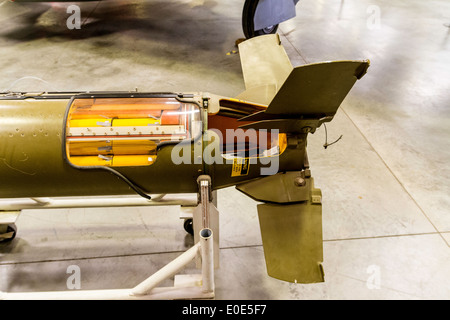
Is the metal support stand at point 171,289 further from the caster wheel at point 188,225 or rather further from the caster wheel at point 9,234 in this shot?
the caster wheel at point 9,234

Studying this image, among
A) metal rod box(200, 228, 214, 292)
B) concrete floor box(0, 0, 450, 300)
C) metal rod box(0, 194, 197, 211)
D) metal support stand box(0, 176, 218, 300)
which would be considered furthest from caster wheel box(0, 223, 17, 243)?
metal rod box(200, 228, 214, 292)

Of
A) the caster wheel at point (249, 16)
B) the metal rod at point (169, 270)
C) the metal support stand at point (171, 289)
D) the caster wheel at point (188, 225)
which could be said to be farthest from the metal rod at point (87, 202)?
the caster wheel at point (249, 16)

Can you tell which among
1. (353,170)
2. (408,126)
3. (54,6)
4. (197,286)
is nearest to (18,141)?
(197,286)

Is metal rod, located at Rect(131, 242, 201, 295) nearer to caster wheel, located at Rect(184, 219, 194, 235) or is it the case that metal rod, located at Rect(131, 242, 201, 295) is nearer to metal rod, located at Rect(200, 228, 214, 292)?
metal rod, located at Rect(200, 228, 214, 292)

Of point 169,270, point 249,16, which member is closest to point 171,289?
point 169,270

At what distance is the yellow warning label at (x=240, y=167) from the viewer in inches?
75.9

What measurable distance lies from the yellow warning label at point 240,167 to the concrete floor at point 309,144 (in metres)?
0.79

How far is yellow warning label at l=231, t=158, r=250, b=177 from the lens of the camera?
1.93m

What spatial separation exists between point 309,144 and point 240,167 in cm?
176

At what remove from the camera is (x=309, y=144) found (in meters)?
3.49

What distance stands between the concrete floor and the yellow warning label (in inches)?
31.2

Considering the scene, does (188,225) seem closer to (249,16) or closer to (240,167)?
(240,167)

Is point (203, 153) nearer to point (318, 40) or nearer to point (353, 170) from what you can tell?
point (353, 170)

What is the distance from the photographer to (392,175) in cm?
314
